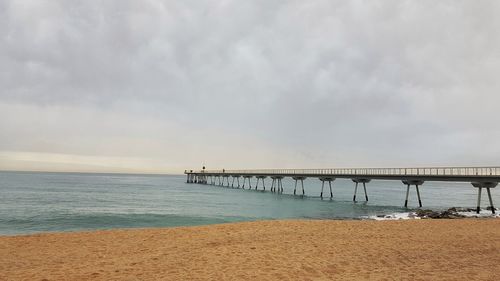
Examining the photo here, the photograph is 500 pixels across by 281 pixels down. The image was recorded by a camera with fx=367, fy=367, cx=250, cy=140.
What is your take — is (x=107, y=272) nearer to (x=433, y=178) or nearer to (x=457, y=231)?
(x=457, y=231)

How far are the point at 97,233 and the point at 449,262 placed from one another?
511 inches

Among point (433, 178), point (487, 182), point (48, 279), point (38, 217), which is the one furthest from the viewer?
point (433, 178)

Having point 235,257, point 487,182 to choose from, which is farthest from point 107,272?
point 487,182

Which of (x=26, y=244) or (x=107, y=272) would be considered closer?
(x=107, y=272)

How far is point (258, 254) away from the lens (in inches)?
422

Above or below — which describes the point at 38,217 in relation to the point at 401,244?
below

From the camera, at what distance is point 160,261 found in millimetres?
9930

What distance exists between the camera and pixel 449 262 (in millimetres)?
10023

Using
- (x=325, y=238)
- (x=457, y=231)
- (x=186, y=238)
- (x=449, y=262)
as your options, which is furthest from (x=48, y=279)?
(x=457, y=231)

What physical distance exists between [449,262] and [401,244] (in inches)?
101

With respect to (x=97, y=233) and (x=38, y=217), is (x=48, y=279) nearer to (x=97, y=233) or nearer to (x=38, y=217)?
(x=97, y=233)

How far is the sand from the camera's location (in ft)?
28.4

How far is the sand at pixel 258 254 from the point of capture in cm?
865

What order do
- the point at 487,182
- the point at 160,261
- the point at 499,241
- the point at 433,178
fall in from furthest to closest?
the point at 433,178
the point at 487,182
the point at 499,241
the point at 160,261
